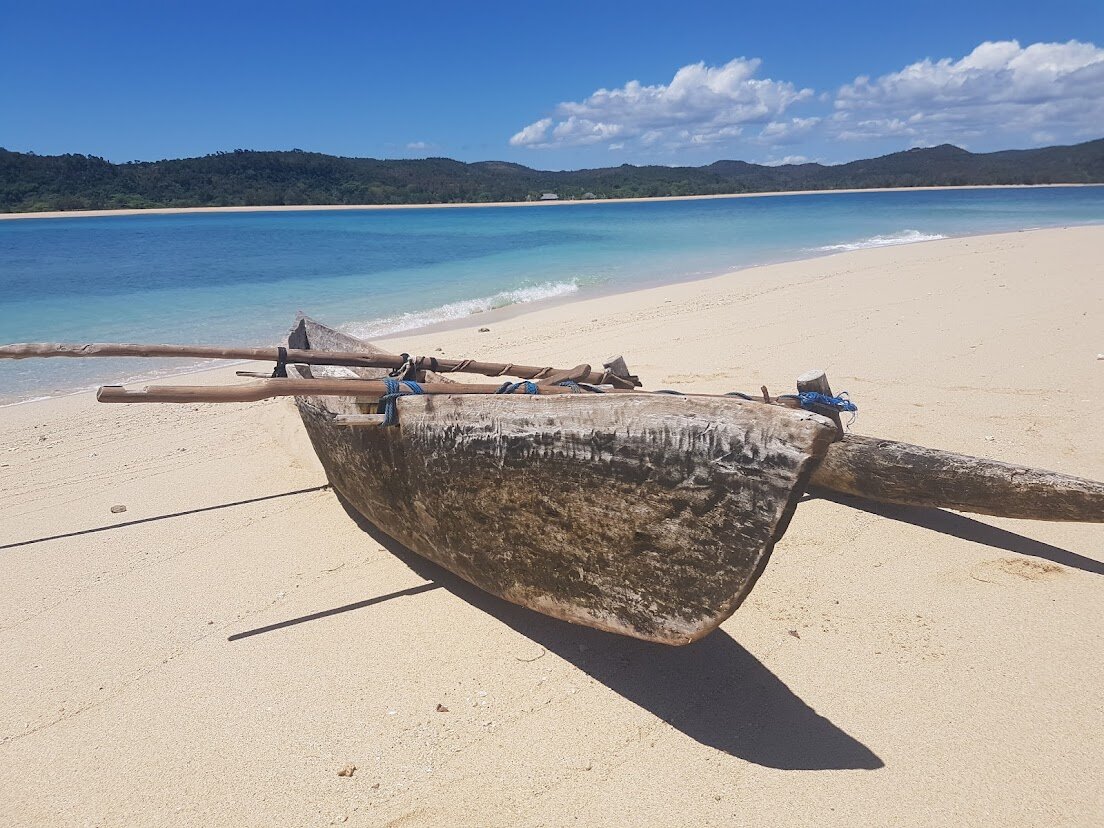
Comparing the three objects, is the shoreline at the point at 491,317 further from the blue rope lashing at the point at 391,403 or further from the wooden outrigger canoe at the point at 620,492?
the wooden outrigger canoe at the point at 620,492

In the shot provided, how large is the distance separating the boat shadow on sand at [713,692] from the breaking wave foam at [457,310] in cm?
759

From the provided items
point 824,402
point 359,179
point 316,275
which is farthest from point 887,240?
point 359,179

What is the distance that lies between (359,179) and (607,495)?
289 ft

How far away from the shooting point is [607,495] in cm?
195

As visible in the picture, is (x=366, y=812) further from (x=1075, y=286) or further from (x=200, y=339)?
(x=1075, y=286)

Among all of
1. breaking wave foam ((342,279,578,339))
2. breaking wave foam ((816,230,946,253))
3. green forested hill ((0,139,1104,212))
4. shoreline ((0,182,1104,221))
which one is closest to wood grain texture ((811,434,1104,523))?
breaking wave foam ((342,279,578,339))

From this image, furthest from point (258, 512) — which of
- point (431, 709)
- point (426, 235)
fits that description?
point (426, 235)

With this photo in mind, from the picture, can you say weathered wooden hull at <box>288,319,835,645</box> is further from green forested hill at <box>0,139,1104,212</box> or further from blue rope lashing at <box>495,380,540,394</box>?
green forested hill at <box>0,139,1104,212</box>

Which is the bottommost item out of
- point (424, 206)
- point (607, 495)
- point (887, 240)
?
point (887, 240)

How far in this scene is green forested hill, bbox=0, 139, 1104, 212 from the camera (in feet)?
207

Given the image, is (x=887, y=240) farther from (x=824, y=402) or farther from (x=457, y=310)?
(x=824, y=402)

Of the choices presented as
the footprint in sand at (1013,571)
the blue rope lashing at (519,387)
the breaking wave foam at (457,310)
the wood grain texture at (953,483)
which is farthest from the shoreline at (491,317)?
the footprint in sand at (1013,571)

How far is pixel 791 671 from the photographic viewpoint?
2201 millimetres

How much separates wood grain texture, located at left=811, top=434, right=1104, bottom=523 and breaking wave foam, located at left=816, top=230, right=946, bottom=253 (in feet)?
54.6
